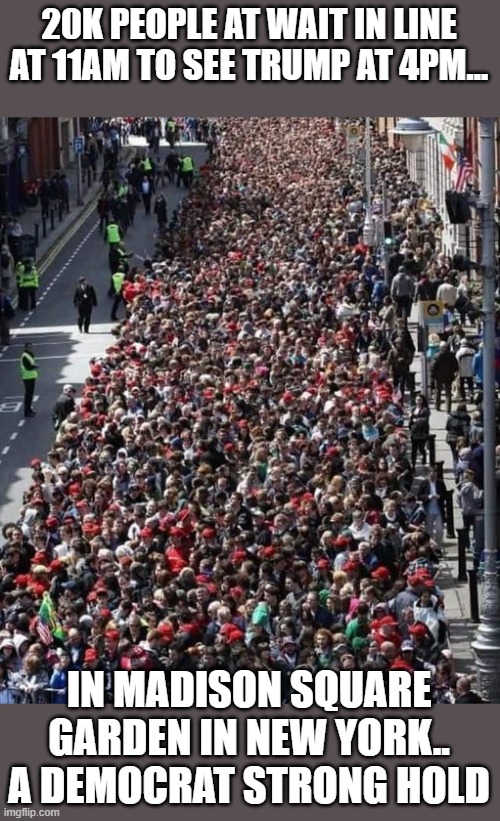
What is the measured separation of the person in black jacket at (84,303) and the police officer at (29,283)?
2.83 meters

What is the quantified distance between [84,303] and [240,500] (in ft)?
77.9

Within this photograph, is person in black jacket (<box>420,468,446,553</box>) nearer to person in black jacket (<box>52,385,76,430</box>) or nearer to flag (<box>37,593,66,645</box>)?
flag (<box>37,593,66,645</box>)

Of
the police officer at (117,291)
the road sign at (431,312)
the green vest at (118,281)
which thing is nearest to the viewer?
the road sign at (431,312)

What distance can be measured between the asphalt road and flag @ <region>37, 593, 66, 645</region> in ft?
31.6

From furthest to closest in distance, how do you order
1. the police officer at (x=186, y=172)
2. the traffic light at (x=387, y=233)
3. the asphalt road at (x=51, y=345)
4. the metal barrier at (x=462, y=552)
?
1. the police officer at (x=186, y=172)
2. the traffic light at (x=387, y=233)
3. the asphalt road at (x=51, y=345)
4. the metal barrier at (x=462, y=552)

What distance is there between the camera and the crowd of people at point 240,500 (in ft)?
76.0

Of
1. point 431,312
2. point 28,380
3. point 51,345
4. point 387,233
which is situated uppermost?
point 387,233

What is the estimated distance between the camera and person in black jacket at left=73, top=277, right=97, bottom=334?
50531 millimetres

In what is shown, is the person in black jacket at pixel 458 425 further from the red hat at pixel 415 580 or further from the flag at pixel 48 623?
the flag at pixel 48 623

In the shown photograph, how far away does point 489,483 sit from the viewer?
25.6 m

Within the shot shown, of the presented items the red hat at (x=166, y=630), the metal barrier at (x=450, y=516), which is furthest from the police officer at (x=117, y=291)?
the red hat at (x=166, y=630)

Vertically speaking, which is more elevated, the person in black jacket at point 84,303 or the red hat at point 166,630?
the red hat at point 166,630

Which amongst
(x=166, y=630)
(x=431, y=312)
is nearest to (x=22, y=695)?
(x=166, y=630)

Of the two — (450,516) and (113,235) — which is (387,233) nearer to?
(113,235)
